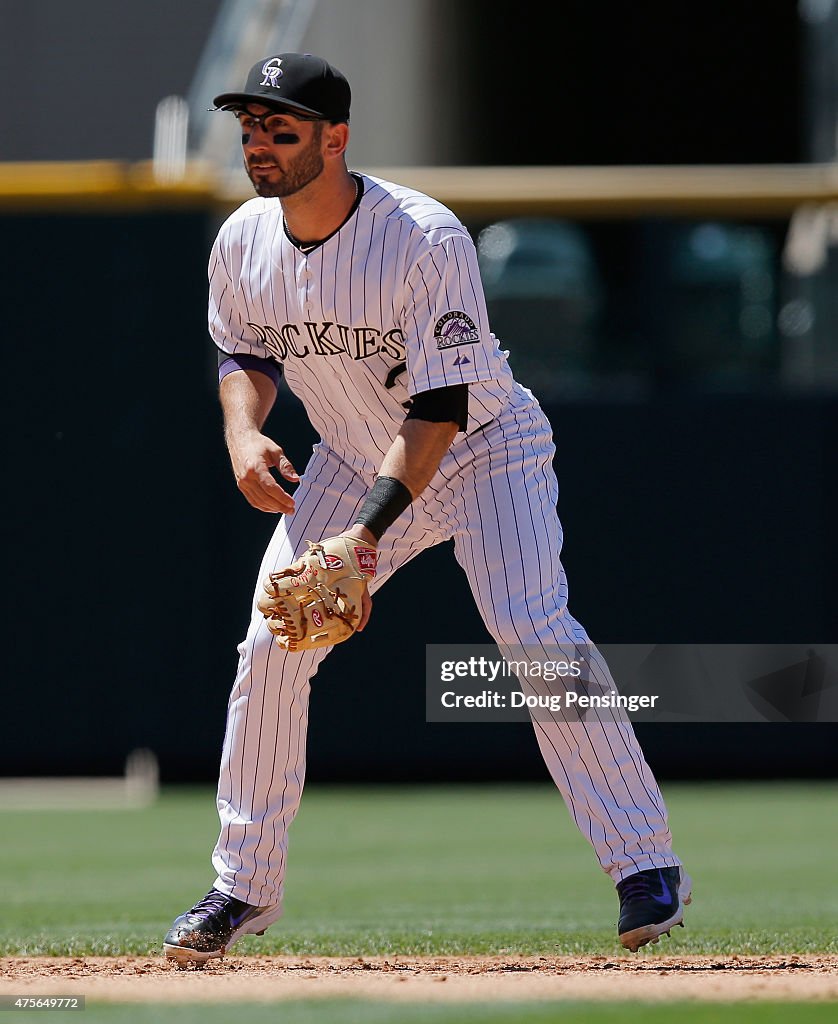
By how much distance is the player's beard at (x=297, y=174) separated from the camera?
11.4 feet


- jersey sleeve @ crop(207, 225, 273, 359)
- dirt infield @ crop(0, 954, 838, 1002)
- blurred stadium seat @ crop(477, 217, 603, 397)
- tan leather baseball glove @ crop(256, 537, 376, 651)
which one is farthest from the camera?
blurred stadium seat @ crop(477, 217, 603, 397)

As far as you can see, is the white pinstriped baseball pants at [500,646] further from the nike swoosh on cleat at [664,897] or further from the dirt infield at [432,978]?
the dirt infield at [432,978]

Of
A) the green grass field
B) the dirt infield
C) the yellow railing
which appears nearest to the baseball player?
the dirt infield

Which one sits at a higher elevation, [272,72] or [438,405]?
[272,72]

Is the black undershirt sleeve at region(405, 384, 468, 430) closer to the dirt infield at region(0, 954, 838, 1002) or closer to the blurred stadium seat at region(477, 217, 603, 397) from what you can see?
the dirt infield at region(0, 954, 838, 1002)

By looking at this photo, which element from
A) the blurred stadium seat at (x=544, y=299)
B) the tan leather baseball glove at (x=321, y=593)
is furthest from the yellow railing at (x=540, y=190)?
the tan leather baseball glove at (x=321, y=593)

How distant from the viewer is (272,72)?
3.46 meters

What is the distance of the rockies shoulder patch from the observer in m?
3.46

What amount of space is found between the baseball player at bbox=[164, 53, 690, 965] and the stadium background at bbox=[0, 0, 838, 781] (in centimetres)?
429

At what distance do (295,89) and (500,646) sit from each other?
3.91 feet

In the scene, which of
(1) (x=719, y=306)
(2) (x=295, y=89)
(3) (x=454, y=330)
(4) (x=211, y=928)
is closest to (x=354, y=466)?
(3) (x=454, y=330)

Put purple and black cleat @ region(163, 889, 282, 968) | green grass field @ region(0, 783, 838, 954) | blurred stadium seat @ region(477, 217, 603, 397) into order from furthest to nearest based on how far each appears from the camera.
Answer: blurred stadium seat @ region(477, 217, 603, 397)
green grass field @ region(0, 783, 838, 954)
purple and black cleat @ region(163, 889, 282, 968)

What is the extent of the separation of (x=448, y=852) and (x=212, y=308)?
288 cm

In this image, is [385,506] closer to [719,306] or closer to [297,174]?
[297,174]
